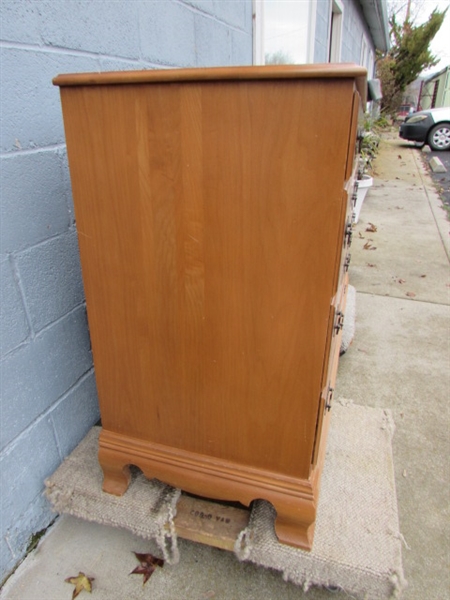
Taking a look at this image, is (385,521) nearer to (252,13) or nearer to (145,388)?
(145,388)

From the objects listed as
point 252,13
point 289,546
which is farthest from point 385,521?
point 252,13

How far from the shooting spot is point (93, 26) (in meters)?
1.41

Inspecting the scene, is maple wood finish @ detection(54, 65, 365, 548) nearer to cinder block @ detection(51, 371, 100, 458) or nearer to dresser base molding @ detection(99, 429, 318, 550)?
dresser base molding @ detection(99, 429, 318, 550)

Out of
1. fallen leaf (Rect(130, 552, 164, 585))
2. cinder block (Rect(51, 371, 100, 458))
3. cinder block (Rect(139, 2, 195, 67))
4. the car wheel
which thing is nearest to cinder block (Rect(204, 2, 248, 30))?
cinder block (Rect(139, 2, 195, 67))

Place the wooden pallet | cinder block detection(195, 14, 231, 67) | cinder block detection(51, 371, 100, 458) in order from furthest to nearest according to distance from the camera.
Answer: cinder block detection(195, 14, 231, 67)
cinder block detection(51, 371, 100, 458)
the wooden pallet

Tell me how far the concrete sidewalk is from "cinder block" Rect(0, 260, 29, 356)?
2.31 feet

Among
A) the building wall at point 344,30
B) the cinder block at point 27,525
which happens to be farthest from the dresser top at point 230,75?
the building wall at point 344,30

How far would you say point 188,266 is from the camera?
3.41 feet

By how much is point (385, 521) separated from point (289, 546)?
314mm

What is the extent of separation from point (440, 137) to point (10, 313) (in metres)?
11.8

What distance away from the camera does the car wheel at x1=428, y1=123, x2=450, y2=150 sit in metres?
10.3

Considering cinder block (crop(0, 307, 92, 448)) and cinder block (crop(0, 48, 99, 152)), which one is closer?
cinder block (crop(0, 48, 99, 152))

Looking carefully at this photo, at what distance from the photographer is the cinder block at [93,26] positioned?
1.23 m

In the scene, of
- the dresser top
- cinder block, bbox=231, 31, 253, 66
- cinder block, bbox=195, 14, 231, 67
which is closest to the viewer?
the dresser top
